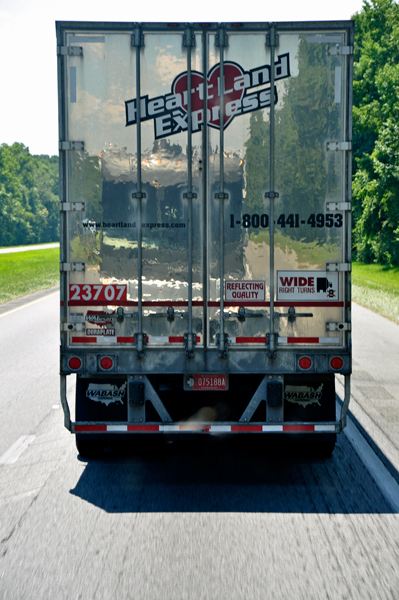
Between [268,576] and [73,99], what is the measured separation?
13.6ft

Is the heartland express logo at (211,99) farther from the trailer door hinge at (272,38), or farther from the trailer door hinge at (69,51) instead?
the trailer door hinge at (69,51)

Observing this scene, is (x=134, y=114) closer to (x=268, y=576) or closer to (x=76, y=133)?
(x=76, y=133)

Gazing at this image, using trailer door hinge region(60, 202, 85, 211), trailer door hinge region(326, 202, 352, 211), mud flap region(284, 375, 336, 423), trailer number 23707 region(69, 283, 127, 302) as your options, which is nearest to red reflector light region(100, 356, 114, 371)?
trailer number 23707 region(69, 283, 127, 302)

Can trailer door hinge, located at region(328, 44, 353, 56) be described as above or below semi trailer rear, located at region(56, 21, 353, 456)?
above

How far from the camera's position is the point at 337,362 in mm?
5957

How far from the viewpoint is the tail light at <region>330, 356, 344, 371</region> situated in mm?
5949

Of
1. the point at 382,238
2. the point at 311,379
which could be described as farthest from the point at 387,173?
the point at 311,379

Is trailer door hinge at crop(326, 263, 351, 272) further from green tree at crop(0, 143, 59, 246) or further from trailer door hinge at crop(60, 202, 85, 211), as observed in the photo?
green tree at crop(0, 143, 59, 246)

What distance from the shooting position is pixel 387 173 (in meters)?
35.2

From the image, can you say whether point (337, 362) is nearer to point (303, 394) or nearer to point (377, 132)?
point (303, 394)

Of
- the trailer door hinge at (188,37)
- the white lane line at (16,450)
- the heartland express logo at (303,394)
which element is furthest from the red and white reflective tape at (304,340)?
the white lane line at (16,450)

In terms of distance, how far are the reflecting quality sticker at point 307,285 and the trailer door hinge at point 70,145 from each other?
2052 millimetres

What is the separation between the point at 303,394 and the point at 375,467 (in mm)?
1135

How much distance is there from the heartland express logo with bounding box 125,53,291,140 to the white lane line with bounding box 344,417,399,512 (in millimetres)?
3553
